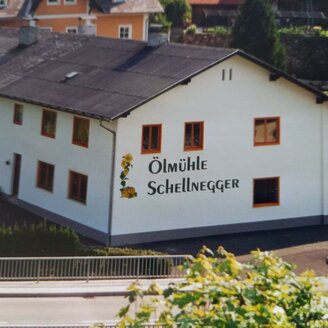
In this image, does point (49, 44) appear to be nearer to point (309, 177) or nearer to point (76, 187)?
point (76, 187)

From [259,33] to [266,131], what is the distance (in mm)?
26644

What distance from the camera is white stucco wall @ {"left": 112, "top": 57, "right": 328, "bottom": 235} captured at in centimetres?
3123

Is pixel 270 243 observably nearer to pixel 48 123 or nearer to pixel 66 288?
pixel 66 288

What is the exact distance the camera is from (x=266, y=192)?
3394cm

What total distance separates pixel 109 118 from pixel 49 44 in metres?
11.0

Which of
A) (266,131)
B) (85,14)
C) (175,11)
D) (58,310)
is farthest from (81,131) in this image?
(175,11)

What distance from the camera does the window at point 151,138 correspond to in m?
31.3

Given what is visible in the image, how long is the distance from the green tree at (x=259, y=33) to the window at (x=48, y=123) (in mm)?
27085

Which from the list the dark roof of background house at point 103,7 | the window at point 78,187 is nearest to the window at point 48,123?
the window at point 78,187

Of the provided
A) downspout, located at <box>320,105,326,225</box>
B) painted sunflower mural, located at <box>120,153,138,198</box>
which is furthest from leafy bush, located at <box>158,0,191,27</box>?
painted sunflower mural, located at <box>120,153,138,198</box>

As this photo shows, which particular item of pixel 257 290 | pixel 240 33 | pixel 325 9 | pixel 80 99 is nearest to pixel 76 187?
pixel 80 99

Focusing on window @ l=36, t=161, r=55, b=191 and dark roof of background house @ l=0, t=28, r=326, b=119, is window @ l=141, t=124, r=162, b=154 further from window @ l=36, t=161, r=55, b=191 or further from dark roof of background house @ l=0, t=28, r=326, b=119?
window @ l=36, t=161, r=55, b=191

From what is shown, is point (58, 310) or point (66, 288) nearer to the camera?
point (58, 310)

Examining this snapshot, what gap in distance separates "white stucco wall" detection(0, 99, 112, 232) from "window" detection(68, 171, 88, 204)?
171mm
